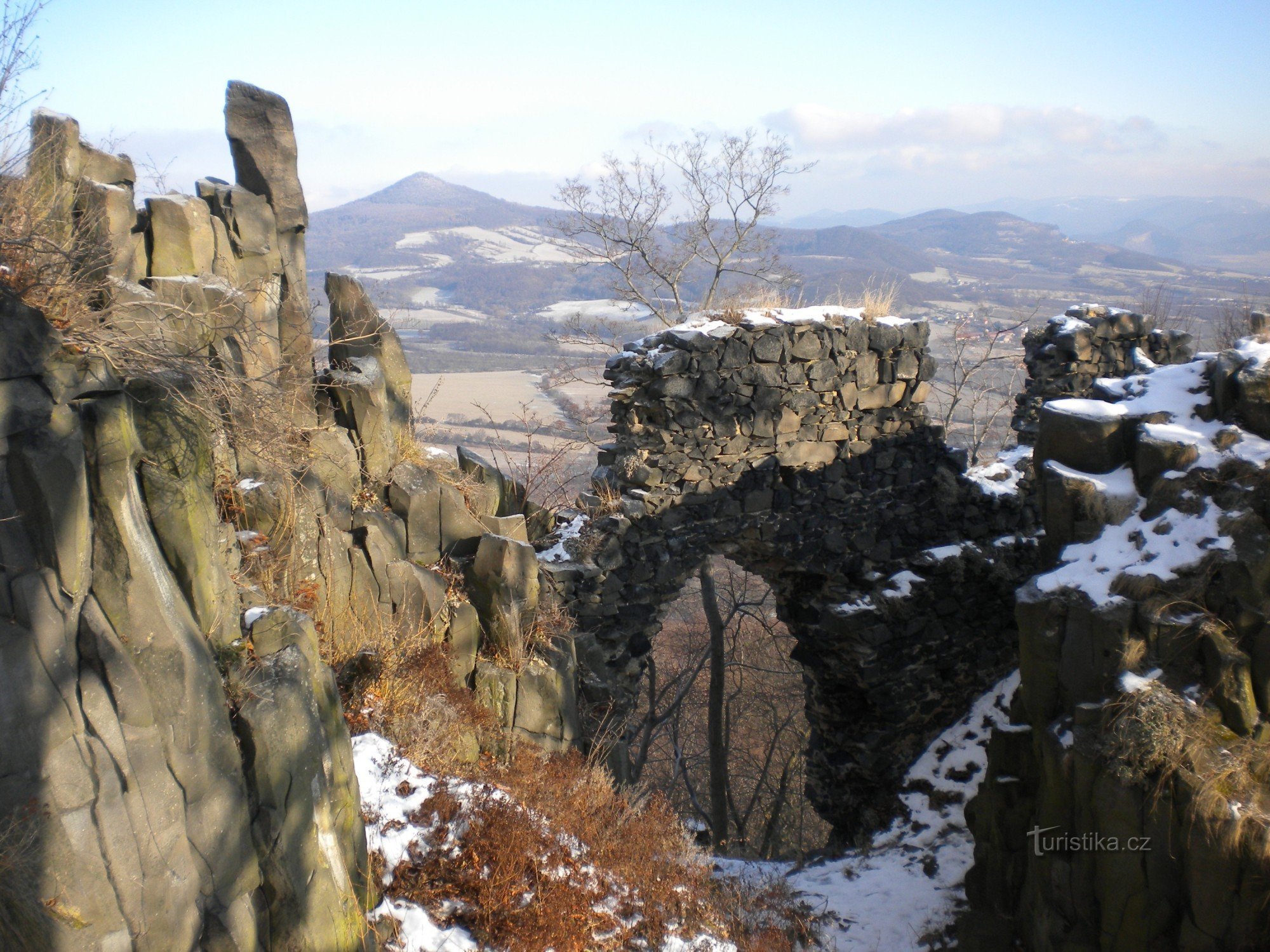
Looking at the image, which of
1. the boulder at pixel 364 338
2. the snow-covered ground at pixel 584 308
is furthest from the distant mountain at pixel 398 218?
the boulder at pixel 364 338

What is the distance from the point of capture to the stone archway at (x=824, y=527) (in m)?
6.73

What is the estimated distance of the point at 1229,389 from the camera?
178 inches

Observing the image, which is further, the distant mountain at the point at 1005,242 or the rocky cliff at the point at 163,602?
the distant mountain at the point at 1005,242

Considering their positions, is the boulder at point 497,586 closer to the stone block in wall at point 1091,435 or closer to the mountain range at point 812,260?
Answer: the stone block in wall at point 1091,435

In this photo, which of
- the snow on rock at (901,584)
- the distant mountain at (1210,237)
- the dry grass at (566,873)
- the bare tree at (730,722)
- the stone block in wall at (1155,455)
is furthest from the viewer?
the distant mountain at (1210,237)

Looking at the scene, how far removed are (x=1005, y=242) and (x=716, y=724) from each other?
270 ft

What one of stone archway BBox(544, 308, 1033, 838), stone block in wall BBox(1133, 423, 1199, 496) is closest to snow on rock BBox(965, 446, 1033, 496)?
stone archway BBox(544, 308, 1033, 838)

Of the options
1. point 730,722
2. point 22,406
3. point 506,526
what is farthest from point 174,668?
point 730,722

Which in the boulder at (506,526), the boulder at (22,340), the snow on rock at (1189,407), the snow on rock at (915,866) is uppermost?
the boulder at (22,340)

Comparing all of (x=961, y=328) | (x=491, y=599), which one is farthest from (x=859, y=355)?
(x=961, y=328)

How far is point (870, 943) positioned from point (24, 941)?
16.3 ft

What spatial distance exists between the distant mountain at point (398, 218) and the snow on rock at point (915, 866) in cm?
4071

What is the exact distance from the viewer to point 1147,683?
398 cm

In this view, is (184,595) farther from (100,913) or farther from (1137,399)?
(1137,399)
